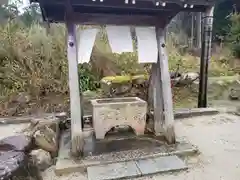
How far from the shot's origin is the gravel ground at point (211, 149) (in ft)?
7.29

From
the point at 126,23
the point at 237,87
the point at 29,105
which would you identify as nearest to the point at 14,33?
the point at 29,105

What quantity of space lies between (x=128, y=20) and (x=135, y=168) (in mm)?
1745

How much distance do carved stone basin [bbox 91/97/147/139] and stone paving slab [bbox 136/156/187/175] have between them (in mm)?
600

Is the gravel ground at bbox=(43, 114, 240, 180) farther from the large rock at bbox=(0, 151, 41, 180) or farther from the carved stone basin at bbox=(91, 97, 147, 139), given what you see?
the carved stone basin at bbox=(91, 97, 147, 139)

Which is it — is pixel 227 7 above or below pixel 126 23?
above

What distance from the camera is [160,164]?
237 centimetres

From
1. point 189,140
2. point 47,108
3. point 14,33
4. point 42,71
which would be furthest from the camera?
point 14,33

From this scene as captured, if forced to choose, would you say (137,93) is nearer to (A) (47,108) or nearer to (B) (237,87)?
(A) (47,108)

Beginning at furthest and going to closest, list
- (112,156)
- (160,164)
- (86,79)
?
(86,79)
(112,156)
(160,164)

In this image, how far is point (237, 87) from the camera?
5.75 metres

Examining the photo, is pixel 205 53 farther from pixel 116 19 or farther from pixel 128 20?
pixel 116 19

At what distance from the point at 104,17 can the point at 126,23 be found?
28cm

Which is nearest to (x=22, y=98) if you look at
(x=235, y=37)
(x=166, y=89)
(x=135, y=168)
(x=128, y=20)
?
(x=128, y=20)

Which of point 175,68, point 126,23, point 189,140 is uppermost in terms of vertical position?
point 126,23
